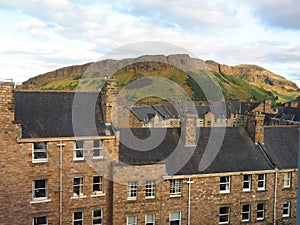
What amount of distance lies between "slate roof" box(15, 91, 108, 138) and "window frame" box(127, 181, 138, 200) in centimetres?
401

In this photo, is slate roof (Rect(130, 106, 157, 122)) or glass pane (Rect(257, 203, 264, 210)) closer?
glass pane (Rect(257, 203, 264, 210))

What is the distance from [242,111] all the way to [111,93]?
61.5 m

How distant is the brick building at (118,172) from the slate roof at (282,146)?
0.43 feet

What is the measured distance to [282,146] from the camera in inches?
1115

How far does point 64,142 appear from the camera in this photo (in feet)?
73.1

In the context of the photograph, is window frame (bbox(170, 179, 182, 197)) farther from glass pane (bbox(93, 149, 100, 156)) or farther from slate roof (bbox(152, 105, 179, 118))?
slate roof (bbox(152, 105, 179, 118))

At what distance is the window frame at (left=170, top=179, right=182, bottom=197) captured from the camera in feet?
78.2

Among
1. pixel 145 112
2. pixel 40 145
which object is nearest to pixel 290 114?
pixel 145 112

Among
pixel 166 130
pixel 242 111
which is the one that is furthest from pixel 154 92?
pixel 166 130

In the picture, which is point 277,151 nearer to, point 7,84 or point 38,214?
point 38,214

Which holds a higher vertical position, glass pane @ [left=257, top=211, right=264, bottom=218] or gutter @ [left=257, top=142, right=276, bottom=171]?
gutter @ [left=257, top=142, right=276, bottom=171]

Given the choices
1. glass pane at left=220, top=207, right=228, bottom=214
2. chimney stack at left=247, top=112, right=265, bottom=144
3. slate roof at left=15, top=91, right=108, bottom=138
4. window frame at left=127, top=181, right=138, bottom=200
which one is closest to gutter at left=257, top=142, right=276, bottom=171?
chimney stack at left=247, top=112, right=265, bottom=144

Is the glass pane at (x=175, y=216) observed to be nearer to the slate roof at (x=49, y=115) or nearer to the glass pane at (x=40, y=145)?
the slate roof at (x=49, y=115)

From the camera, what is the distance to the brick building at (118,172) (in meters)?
21.5
